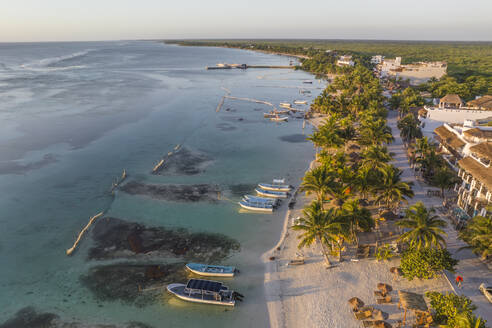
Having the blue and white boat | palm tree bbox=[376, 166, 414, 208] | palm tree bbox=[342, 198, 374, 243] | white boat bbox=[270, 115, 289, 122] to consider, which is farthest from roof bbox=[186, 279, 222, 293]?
white boat bbox=[270, 115, 289, 122]

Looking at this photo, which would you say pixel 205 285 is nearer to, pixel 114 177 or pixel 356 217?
pixel 356 217

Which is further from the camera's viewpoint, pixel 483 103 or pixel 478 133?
pixel 483 103

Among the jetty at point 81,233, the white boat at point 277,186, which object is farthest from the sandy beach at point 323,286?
the jetty at point 81,233

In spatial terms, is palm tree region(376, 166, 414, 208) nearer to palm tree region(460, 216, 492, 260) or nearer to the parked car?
palm tree region(460, 216, 492, 260)

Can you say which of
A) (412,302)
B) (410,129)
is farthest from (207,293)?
(410,129)

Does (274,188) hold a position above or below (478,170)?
below

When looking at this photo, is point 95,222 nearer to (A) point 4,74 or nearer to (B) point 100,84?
(B) point 100,84
